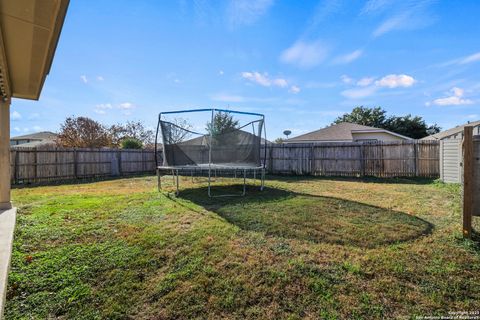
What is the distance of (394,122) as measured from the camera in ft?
84.1

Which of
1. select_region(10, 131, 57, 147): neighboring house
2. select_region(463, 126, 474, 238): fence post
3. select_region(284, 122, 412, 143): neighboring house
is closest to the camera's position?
select_region(463, 126, 474, 238): fence post

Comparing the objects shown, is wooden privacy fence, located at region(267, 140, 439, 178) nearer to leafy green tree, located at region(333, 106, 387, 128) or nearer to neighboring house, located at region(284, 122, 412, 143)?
neighboring house, located at region(284, 122, 412, 143)

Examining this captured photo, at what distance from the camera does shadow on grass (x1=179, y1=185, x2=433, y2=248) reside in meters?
2.94

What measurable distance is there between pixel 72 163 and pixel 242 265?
1144 cm

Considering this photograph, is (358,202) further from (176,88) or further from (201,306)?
(176,88)

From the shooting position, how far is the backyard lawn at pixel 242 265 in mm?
1824

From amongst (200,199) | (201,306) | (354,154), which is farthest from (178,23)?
(354,154)

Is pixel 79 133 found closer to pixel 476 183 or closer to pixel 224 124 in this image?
pixel 224 124

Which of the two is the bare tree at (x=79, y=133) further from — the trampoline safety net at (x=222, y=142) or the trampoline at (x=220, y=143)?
the trampoline safety net at (x=222, y=142)

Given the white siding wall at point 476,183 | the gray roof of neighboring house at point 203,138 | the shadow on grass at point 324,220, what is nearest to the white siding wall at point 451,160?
the shadow on grass at point 324,220

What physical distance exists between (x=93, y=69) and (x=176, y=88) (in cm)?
474

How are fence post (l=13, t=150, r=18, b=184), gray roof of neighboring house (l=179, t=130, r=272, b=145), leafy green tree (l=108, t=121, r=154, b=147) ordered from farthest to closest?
leafy green tree (l=108, t=121, r=154, b=147)
fence post (l=13, t=150, r=18, b=184)
gray roof of neighboring house (l=179, t=130, r=272, b=145)

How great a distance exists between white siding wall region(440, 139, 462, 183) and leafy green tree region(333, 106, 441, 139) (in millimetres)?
20222

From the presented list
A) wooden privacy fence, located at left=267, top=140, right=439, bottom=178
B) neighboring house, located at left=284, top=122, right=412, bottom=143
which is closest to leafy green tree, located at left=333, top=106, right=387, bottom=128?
neighboring house, located at left=284, top=122, right=412, bottom=143
